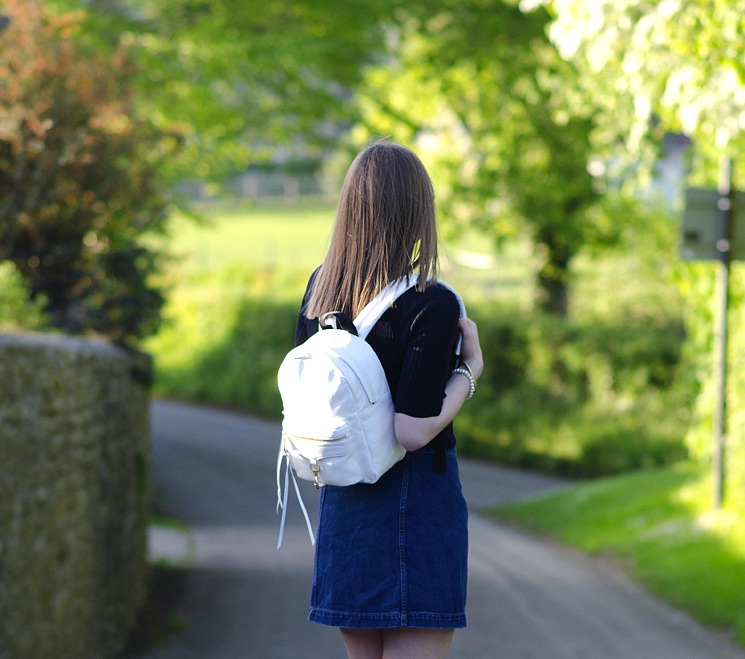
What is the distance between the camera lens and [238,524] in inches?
473

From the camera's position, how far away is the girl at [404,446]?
266 centimetres

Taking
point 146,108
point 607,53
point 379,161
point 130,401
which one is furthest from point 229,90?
point 379,161

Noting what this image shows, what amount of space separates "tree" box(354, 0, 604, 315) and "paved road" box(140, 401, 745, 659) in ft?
18.6

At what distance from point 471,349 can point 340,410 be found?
1.28ft

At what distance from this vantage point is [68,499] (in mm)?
6062

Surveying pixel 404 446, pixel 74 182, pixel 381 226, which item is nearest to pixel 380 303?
pixel 381 226

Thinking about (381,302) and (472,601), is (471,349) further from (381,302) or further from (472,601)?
(472,601)

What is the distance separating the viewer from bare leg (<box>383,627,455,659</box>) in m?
2.71

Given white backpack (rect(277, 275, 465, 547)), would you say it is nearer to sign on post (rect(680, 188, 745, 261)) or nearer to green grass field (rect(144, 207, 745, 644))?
green grass field (rect(144, 207, 745, 644))

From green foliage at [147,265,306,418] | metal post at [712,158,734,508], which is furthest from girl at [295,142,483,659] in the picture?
green foliage at [147,265,306,418]

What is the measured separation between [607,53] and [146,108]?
27.6 ft

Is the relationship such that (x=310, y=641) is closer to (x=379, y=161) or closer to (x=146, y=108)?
(x=379, y=161)

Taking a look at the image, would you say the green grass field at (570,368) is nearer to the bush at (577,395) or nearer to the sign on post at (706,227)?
the bush at (577,395)

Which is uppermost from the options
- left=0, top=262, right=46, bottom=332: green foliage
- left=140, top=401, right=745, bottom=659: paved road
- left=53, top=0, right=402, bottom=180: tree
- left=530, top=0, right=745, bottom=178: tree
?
left=53, top=0, right=402, bottom=180: tree
